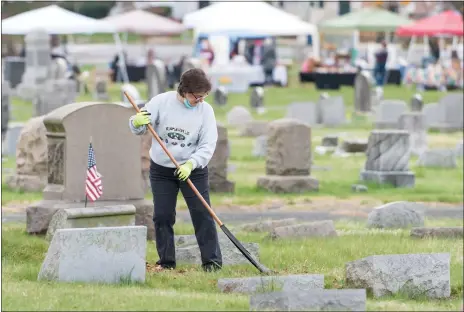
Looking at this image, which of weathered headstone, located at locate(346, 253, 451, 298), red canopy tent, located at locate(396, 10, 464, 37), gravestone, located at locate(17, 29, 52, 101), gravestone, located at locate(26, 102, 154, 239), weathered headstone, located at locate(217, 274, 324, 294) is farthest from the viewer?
red canopy tent, located at locate(396, 10, 464, 37)

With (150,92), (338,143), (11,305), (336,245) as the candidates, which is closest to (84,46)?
(150,92)

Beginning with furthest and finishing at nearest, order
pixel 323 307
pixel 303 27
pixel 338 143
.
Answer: pixel 303 27, pixel 338 143, pixel 323 307

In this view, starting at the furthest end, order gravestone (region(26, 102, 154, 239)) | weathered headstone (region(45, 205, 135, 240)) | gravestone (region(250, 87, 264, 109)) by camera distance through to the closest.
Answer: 1. gravestone (region(250, 87, 264, 109))
2. gravestone (region(26, 102, 154, 239))
3. weathered headstone (region(45, 205, 135, 240))

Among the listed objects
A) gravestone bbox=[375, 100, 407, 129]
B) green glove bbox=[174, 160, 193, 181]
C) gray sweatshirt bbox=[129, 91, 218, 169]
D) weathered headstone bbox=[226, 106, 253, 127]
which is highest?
gray sweatshirt bbox=[129, 91, 218, 169]

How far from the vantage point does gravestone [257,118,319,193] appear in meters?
A: 20.8

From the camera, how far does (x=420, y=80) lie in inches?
2008

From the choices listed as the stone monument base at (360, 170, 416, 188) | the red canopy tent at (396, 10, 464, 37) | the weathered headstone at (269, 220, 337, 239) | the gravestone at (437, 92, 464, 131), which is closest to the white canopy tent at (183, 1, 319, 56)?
the red canopy tent at (396, 10, 464, 37)

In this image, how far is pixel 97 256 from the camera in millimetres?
10461

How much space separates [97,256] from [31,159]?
937cm

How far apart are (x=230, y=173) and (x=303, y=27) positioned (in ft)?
78.8

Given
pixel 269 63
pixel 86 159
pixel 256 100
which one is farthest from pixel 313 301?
pixel 269 63

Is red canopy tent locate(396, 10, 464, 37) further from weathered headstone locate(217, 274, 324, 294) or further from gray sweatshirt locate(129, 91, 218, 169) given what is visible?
weathered headstone locate(217, 274, 324, 294)

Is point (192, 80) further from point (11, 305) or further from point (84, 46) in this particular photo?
point (84, 46)

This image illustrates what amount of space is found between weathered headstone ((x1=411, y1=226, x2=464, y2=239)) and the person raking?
3.77 m
